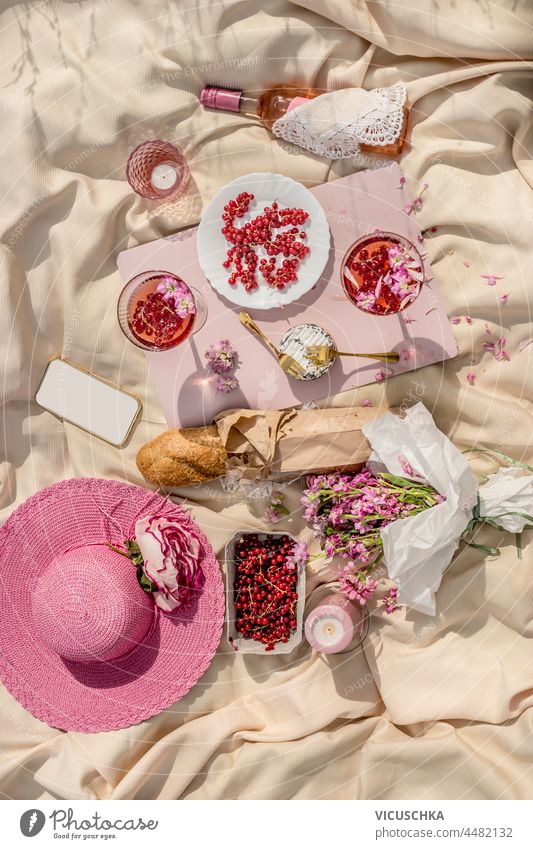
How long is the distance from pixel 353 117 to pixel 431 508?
1327 millimetres

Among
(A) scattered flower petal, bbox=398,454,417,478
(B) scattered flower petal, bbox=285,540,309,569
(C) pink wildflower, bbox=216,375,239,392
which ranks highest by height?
(C) pink wildflower, bbox=216,375,239,392

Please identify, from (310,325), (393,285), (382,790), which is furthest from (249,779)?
(393,285)

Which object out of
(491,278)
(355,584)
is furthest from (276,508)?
(491,278)

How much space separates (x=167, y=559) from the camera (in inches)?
85.1

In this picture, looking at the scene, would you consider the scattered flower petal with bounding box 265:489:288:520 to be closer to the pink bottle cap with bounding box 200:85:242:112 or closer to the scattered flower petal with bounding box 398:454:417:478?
the scattered flower petal with bounding box 398:454:417:478

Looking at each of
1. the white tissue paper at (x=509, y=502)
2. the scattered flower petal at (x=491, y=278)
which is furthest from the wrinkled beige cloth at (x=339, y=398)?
the white tissue paper at (x=509, y=502)

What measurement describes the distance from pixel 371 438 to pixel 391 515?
258 mm

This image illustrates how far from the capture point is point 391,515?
2.22 metres

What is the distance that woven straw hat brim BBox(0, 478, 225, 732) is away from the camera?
232 cm

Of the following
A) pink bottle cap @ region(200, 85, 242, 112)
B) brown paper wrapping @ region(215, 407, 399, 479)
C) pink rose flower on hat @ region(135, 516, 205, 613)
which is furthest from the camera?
pink bottle cap @ region(200, 85, 242, 112)

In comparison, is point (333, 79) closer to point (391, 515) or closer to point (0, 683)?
point (391, 515)

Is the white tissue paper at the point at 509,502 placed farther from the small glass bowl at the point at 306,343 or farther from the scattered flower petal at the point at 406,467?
the small glass bowl at the point at 306,343

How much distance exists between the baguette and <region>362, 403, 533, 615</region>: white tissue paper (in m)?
0.51


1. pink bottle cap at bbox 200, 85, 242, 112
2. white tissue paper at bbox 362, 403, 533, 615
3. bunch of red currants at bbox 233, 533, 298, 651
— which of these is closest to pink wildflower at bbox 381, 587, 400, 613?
white tissue paper at bbox 362, 403, 533, 615
